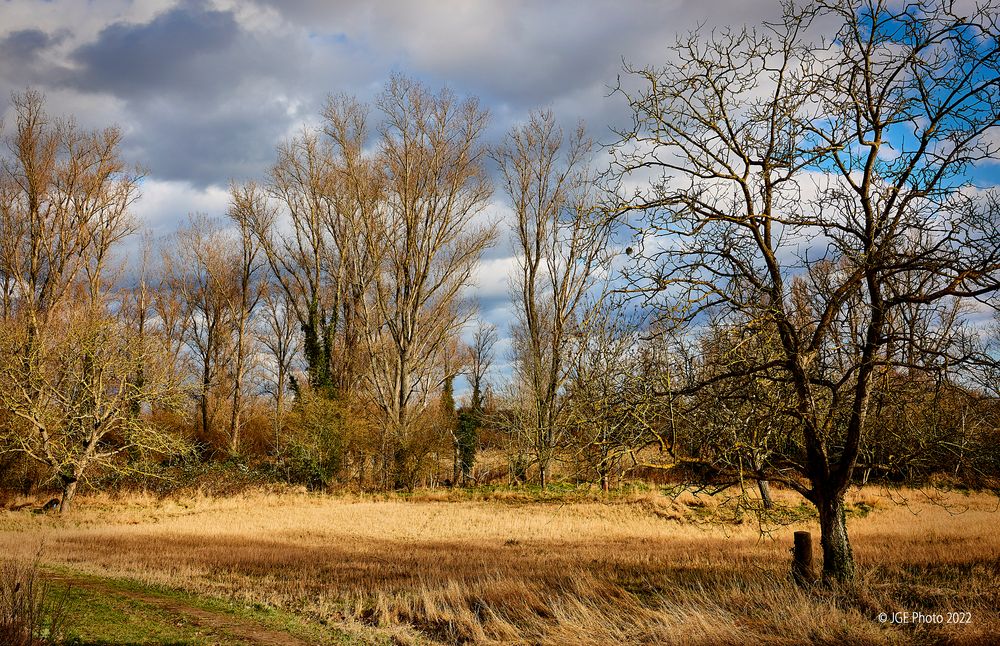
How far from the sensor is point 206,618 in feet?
25.4

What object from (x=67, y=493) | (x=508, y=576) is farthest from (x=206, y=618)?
(x=67, y=493)

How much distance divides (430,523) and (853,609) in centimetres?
1528

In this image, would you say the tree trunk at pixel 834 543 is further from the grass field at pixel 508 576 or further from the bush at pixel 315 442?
the bush at pixel 315 442

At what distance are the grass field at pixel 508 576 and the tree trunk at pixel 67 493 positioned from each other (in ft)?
1.81

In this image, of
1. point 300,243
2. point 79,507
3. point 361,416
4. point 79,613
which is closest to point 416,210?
point 300,243

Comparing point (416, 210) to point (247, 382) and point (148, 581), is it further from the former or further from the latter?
point (148, 581)

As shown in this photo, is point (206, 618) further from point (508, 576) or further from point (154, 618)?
point (508, 576)

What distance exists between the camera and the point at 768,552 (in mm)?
12742

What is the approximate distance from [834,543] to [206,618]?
7602 mm

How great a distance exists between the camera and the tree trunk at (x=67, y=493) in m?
21.3

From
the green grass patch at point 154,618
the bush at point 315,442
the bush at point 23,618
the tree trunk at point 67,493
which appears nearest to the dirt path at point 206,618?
the green grass patch at point 154,618

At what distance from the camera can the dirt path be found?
23.0ft

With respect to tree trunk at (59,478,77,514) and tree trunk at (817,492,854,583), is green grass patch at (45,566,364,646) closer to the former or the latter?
tree trunk at (817,492,854,583)

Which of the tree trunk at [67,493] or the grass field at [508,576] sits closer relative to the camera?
the grass field at [508,576]
